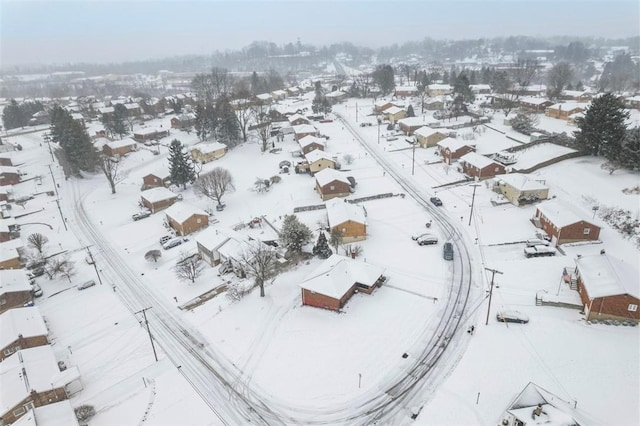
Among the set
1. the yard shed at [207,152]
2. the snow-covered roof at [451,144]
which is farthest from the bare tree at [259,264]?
the yard shed at [207,152]

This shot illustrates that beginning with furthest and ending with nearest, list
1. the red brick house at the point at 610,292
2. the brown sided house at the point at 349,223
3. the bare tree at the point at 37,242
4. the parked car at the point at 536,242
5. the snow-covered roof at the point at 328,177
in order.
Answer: the snow-covered roof at the point at 328,177 < the bare tree at the point at 37,242 < the brown sided house at the point at 349,223 < the parked car at the point at 536,242 < the red brick house at the point at 610,292

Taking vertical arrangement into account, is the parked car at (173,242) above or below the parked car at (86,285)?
above

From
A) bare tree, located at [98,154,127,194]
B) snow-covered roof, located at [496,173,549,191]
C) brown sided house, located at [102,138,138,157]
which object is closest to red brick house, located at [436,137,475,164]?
snow-covered roof, located at [496,173,549,191]

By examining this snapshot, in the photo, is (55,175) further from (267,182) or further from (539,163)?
(539,163)

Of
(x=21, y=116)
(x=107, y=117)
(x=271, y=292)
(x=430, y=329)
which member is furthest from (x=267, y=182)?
(x=21, y=116)

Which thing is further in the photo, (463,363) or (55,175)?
(55,175)

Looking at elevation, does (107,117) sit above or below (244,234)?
above

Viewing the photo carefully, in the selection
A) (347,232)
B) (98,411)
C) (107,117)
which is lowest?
(98,411)

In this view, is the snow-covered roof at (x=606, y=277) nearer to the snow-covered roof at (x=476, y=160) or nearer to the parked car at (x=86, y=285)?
the snow-covered roof at (x=476, y=160)
